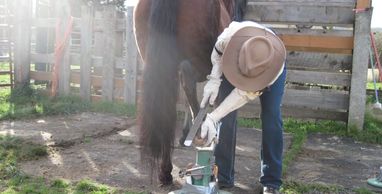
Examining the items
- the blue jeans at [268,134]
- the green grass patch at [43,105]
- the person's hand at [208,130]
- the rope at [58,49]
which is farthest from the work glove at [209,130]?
the rope at [58,49]

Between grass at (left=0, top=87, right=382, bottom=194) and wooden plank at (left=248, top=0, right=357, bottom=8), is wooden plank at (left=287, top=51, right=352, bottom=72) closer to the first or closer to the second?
wooden plank at (left=248, top=0, right=357, bottom=8)

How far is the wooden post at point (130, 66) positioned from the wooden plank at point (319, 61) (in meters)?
1.97

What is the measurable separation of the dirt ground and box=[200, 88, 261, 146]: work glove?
0.68 metres

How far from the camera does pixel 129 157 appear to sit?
11.6 ft

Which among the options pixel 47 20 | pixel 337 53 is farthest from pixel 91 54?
pixel 337 53

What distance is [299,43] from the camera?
4867mm

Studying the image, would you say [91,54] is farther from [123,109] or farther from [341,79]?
[341,79]

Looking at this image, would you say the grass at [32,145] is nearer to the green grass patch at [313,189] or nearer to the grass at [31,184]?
the grass at [31,184]

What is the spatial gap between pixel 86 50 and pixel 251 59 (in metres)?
4.41

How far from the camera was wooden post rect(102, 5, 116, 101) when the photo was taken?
5.67 metres

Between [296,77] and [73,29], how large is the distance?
3257mm

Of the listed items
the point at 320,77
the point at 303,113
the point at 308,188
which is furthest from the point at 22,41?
the point at 308,188

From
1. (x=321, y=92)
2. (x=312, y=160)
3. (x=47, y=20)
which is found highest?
(x=47, y=20)

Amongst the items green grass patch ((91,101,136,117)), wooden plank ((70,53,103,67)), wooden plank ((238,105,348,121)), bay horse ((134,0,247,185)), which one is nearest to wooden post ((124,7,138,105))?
green grass patch ((91,101,136,117))
